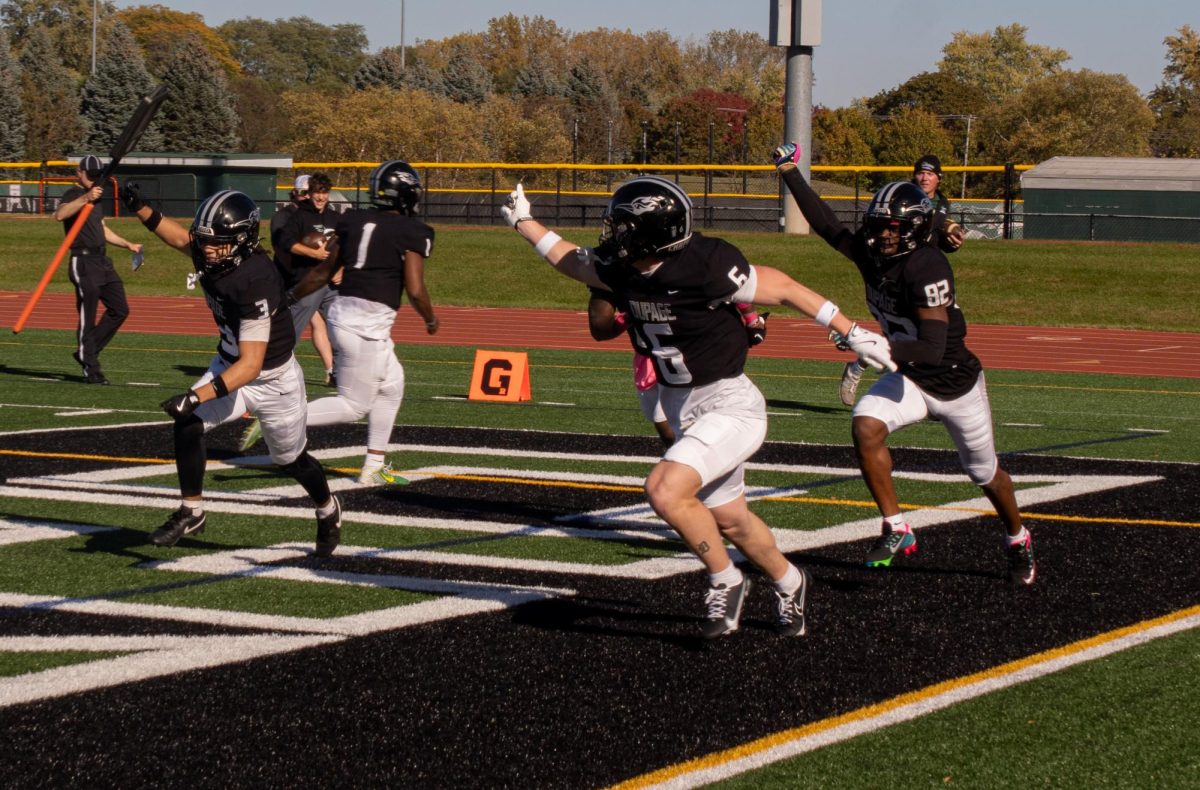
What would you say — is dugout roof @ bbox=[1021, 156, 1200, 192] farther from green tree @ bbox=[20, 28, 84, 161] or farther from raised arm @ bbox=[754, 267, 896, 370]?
green tree @ bbox=[20, 28, 84, 161]

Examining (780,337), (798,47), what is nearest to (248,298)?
(780,337)

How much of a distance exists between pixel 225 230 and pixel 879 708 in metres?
3.93

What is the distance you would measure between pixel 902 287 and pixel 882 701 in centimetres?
262

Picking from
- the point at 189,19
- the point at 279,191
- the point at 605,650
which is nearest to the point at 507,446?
the point at 605,650

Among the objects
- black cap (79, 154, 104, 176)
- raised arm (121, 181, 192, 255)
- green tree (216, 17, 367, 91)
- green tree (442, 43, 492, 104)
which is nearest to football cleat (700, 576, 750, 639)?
raised arm (121, 181, 192, 255)

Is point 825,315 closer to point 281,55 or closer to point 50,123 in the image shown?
point 50,123

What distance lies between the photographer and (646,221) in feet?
19.6

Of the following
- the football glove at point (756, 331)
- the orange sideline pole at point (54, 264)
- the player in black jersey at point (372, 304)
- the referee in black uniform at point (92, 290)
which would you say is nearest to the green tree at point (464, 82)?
the referee in black uniform at point (92, 290)

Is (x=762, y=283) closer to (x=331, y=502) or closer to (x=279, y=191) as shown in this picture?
(x=331, y=502)

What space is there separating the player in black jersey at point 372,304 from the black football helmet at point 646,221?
410 centimetres

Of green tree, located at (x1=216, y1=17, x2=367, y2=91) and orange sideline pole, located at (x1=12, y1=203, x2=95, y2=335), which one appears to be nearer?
orange sideline pole, located at (x1=12, y1=203, x2=95, y2=335)

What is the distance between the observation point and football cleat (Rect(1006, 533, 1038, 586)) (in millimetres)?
7289

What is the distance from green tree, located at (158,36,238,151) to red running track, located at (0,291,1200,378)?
6123 centimetres

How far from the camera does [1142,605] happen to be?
6.91m
